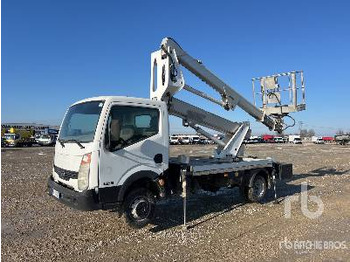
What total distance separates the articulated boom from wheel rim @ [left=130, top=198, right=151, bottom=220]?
99.6 inches

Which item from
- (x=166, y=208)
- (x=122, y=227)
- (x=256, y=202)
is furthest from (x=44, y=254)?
(x=256, y=202)

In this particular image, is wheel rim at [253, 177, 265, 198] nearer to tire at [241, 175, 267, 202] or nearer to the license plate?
tire at [241, 175, 267, 202]

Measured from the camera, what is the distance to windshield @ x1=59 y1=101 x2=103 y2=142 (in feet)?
20.5

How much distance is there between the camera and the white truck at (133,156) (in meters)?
6.09

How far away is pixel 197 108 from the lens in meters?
9.14

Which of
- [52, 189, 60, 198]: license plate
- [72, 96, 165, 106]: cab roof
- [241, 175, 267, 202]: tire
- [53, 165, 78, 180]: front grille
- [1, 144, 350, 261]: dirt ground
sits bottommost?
[1, 144, 350, 261]: dirt ground

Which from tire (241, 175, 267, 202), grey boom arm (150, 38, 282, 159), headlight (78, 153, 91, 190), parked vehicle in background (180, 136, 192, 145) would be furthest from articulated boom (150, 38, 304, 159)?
parked vehicle in background (180, 136, 192, 145)

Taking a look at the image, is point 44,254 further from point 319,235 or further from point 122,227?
point 319,235

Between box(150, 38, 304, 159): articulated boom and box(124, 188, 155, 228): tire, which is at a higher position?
box(150, 38, 304, 159): articulated boom

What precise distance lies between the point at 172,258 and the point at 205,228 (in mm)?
1744

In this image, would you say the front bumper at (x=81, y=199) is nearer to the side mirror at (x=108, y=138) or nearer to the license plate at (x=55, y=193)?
the license plate at (x=55, y=193)

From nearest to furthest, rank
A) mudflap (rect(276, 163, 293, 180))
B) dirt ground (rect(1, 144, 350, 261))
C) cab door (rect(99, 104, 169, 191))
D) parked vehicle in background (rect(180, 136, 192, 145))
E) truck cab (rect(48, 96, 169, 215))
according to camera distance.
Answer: dirt ground (rect(1, 144, 350, 261)), truck cab (rect(48, 96, 169, 215)), cab door (rect(99, 104, 169, 191)), mudflap (rect(276, 163, 293, 180)), parked vehicle in background (rect(180, 136, 192, 145))

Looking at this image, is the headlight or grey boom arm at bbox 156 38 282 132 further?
grey boom arm at bbox 156 38 282 132

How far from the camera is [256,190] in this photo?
31.5 feet
